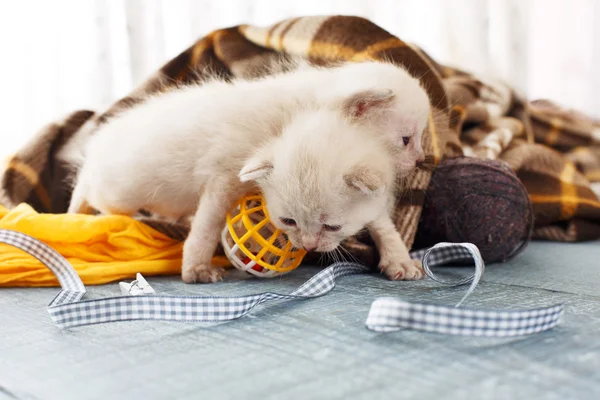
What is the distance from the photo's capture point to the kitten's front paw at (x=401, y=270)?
135 centimetres

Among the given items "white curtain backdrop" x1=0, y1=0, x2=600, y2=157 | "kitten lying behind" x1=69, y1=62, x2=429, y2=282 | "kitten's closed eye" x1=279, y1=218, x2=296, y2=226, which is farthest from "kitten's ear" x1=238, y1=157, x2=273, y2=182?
"white curtain backdrop" x1=0, y1=0, x2=600, y2=157

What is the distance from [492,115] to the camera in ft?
7.27

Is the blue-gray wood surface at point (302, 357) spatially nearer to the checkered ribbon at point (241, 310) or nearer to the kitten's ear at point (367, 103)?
the checkered ribbon at point (241, 310)

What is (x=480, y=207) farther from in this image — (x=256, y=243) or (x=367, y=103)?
(x=256, y=243)

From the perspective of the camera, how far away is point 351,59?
174 cm

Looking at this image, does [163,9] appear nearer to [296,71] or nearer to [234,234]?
[296,71]

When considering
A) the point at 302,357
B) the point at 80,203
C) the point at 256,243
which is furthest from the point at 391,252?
the point at 80,203

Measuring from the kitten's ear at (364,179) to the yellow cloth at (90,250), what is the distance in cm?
51

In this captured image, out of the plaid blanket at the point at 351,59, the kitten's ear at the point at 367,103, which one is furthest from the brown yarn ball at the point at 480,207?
the kitten's ear at the point at 367,103

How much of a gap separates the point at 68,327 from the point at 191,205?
1.95 ft

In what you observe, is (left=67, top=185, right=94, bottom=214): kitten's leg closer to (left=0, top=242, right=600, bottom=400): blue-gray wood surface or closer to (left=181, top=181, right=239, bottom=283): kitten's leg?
(left=181, top=181, right=239, bottom=283): kitten's leg

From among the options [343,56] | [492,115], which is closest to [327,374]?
[343,56]

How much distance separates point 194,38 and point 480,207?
1512 millimetres

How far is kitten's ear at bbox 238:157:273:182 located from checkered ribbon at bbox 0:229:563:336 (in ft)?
0.76
